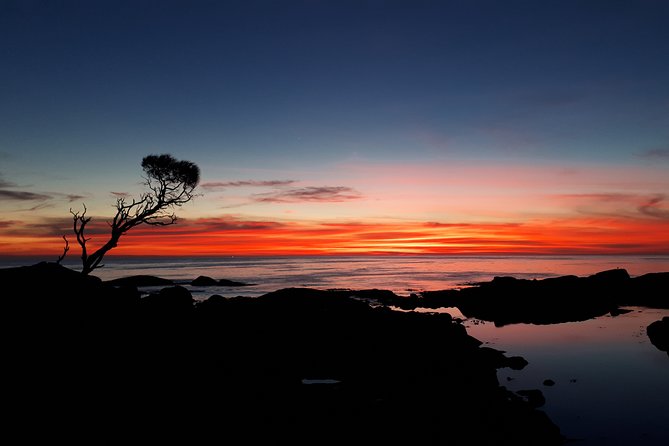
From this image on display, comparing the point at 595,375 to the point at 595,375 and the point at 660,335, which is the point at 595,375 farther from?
the point at 660,335

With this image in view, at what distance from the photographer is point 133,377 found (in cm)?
1477

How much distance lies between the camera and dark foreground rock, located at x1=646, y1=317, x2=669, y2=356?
30094 millimetres

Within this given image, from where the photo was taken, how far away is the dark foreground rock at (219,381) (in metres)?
12.3

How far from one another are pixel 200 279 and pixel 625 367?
7009 centimetres

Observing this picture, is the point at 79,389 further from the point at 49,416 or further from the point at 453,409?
the point at 453,409

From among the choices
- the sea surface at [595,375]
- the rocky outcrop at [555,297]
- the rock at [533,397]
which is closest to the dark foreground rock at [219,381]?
the rock at [533,397]

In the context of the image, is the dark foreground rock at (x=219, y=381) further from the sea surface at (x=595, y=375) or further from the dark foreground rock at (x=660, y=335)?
the dark foreground rock at (x=660, y=335)

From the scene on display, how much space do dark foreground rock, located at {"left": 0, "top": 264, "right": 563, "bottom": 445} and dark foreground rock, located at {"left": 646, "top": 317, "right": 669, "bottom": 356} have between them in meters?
14.4

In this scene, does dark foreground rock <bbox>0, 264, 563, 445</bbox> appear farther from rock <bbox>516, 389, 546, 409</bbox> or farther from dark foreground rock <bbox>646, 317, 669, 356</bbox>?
dark foreground rock <bbox>646, 317, 669, 356</bbox>

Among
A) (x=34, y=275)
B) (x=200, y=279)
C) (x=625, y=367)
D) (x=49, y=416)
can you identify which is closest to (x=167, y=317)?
(x=34, y=275)

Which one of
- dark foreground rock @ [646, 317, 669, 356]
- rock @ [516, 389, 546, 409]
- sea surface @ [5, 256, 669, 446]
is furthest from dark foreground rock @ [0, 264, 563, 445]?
dark foreground rock @ [646, 317, 669, 356]

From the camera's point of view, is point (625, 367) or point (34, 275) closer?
point (34, 275)

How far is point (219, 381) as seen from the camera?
52.8ft

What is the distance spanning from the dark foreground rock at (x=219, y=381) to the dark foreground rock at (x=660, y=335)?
14.4m
